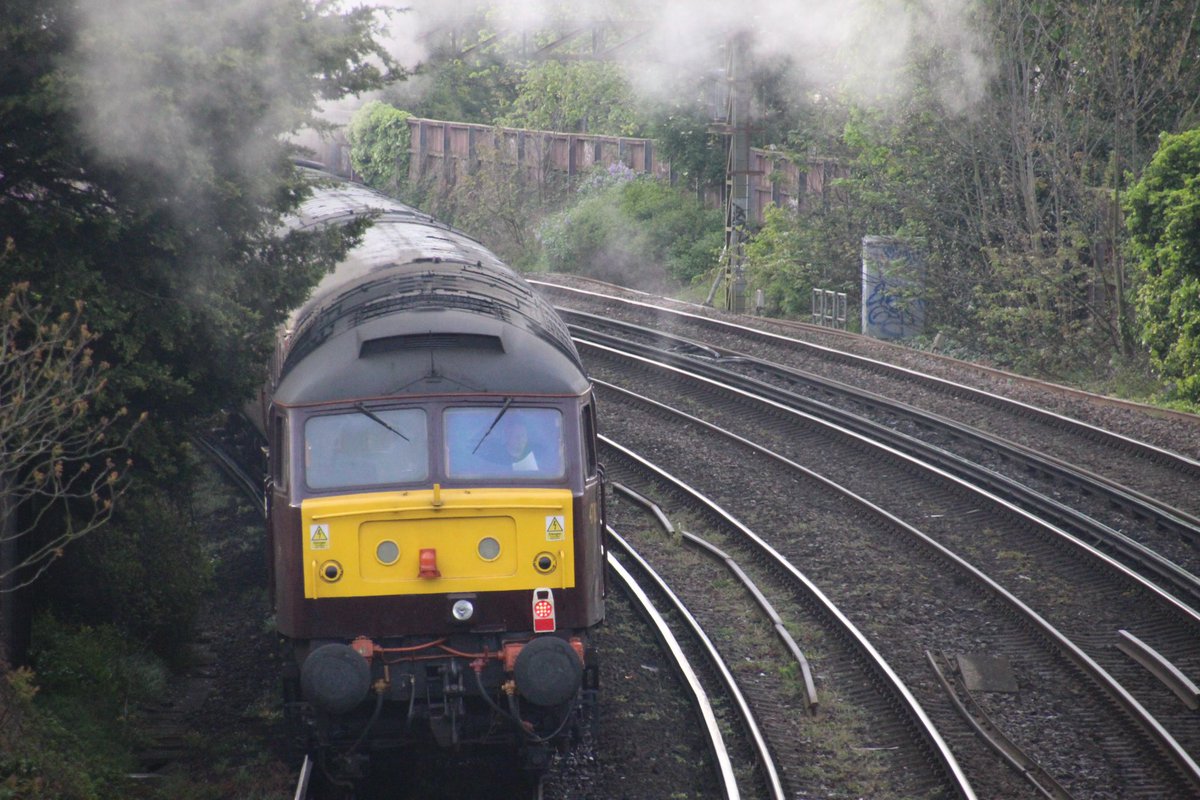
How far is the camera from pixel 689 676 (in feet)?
30.7

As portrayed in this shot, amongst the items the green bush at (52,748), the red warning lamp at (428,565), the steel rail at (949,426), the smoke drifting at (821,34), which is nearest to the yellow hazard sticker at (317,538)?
the red warning lamp at (428,565)

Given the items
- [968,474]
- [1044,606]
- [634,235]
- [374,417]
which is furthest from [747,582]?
[634,235]

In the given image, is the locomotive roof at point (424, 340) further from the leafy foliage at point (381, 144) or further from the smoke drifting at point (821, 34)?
the leafy foliage at point (381, 144)

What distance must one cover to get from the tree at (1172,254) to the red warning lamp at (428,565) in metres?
13.7

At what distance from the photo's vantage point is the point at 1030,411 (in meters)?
16.8

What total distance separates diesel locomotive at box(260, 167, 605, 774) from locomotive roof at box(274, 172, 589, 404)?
14 mm

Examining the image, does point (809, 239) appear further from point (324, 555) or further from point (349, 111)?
point (349, 111)

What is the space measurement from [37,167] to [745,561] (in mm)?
7368

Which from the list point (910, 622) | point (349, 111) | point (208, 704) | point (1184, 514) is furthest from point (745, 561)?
point (349, 111)

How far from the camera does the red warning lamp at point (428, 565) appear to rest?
282 inches

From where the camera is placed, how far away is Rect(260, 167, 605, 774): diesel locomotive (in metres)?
7.19

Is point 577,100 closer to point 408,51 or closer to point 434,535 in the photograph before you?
point 408,51

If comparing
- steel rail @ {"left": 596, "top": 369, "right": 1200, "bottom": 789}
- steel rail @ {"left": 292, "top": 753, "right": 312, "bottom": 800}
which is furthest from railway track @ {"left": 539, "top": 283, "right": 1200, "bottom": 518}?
steel rail @ {"left": 292, "top": 753, "right": 312, "bottom": 800}

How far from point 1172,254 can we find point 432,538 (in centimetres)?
1441
